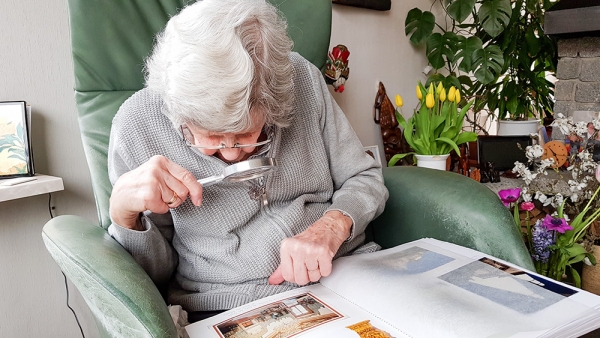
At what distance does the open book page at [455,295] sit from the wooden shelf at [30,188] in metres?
0.63

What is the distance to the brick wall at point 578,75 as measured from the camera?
1.92 metres

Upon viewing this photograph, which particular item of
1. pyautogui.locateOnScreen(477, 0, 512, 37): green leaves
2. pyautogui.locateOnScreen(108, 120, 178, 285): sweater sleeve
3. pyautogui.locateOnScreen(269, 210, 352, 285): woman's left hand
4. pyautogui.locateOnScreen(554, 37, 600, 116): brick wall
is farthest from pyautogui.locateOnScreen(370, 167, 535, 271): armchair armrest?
pyautogui.locateOnScreen(554, 37, 600, 116): brick wall

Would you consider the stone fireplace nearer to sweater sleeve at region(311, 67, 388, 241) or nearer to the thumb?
sweater sleeve at region(311, 67, 388, 241)

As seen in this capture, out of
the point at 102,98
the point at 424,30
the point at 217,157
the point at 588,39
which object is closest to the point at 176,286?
the point at 217,157

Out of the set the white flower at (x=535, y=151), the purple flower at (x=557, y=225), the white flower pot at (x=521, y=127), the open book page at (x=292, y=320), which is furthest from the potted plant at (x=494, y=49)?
the open book page at (x=292, y=320)

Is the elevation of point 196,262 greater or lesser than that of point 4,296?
greater

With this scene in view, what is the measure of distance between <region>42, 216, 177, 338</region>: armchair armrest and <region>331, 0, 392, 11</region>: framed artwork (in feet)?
4.17

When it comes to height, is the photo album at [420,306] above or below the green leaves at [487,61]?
below

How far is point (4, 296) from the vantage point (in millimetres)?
1033

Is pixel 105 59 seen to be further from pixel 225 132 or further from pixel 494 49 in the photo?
pixel 494 49

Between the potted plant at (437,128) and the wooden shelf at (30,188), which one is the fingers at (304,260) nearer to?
the wooden shelf at (30,188)

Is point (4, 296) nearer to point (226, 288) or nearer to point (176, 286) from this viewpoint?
point (176, 286)

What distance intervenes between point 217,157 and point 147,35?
41cm

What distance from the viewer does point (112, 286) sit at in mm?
532
